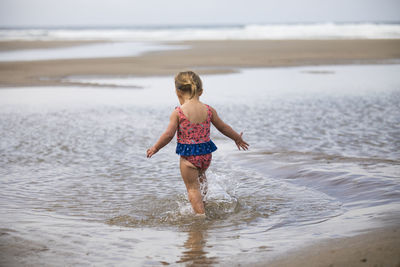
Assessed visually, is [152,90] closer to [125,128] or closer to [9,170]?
[125,128]

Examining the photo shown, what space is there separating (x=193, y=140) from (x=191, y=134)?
0.20ft

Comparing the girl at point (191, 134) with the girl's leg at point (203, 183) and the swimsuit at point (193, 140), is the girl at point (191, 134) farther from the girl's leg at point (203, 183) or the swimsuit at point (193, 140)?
the girl's leg at point (203, 183)

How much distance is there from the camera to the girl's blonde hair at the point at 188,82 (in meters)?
4.41

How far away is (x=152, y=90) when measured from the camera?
46.7 feet

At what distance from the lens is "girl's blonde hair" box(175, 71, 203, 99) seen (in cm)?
441

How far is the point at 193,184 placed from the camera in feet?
15.0

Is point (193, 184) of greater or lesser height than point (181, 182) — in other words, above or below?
above

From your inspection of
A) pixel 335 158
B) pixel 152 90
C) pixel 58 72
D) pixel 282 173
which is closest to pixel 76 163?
pixel 282 173

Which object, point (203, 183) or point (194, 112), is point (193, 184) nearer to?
point (203, 183)

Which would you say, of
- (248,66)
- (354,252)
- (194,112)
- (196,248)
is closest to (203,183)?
(194,112)

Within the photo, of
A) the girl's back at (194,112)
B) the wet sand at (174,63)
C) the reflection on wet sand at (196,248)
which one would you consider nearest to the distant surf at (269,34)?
the wet sand at (174,63)

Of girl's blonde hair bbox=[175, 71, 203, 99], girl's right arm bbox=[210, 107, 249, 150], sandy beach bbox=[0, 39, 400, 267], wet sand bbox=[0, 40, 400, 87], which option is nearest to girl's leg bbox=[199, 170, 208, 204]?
girl's right arm bbox=[210, 107, 249, 150]

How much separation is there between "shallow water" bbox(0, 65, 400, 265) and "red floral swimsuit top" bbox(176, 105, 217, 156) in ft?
2.01

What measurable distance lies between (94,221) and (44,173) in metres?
2.08
